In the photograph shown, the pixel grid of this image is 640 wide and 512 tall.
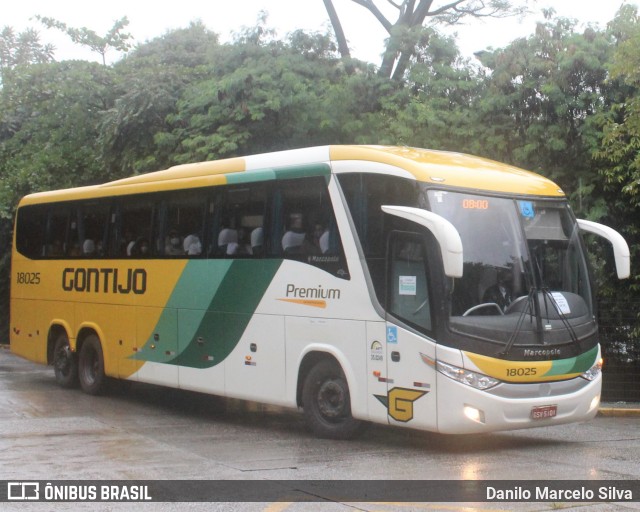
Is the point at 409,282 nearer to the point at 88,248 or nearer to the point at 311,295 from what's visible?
the point at 311,295

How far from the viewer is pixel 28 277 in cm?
1847

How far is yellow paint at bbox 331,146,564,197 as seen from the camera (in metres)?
11.0

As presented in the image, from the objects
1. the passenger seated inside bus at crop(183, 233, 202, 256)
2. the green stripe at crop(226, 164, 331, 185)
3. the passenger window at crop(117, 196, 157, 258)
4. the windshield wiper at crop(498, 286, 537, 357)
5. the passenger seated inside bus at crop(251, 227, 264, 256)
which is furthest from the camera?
the passenger window at crop(117, 196, 157, 258)

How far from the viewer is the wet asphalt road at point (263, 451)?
9211 mm

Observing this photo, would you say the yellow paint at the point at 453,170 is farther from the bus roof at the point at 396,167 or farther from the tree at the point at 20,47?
the tree at the point at 20,47

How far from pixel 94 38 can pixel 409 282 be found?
24.0 m

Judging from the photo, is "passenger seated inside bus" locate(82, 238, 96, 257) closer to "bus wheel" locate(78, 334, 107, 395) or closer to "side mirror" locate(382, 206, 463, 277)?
"bus wheel" locate(78, 334, 107, 395)

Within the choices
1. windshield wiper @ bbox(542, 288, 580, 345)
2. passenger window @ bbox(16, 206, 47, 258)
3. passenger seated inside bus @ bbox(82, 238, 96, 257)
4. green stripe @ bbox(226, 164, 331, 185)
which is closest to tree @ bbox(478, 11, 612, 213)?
windshield wiper @ bbox(542, 288, 580, 345)

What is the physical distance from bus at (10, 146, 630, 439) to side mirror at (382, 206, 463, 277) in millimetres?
21

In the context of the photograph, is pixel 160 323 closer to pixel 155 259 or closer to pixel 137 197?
pixel 155 259

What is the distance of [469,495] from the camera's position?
833 centimetres

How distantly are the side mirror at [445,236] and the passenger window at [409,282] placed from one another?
1.12 feet

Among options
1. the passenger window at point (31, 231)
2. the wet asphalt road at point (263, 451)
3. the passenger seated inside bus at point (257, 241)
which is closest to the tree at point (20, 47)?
the passenger window at point (31, 231)

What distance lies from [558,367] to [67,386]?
986 centimetres
